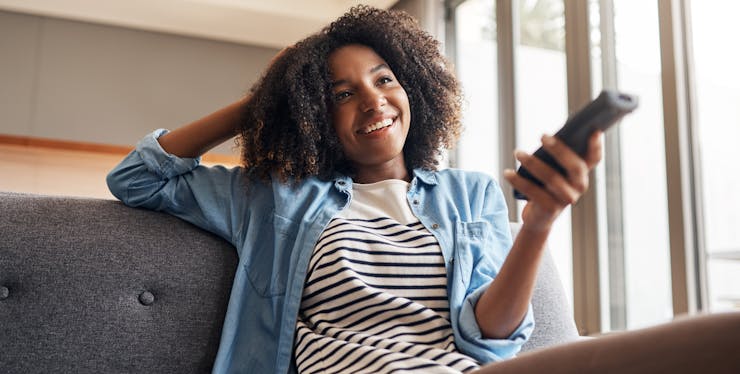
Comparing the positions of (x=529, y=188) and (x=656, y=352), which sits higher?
(x=529, y=188)

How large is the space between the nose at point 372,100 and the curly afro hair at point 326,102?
93mm

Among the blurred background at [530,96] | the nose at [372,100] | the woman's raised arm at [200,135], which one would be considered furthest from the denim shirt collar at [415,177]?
the blurred background at [530,96]

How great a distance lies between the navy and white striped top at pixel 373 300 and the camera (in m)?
1.02

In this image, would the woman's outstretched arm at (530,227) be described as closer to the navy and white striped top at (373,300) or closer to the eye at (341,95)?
the navy and white striped top at (373,300)

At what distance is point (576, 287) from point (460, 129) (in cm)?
121

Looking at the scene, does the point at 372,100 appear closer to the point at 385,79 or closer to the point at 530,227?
the point at 385,79

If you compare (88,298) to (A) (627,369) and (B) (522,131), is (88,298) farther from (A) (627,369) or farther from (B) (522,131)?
(B) (522,131)

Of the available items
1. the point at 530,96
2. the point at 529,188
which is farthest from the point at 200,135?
the point at 530,96

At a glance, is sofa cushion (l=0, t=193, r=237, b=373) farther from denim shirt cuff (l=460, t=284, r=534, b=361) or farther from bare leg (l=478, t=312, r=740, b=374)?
bare leg (l=478, t=312, r=740, b=374)

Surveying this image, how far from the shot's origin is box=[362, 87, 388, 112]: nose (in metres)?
1.30

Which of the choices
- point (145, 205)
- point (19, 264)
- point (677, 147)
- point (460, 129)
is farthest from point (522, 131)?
point (19, 264)

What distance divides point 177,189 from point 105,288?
0.71ft

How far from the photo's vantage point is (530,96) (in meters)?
3.04

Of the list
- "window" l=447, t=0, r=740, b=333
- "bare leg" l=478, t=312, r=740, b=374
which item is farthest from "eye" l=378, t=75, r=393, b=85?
"window" l=447, t=0, r=740, b=333
